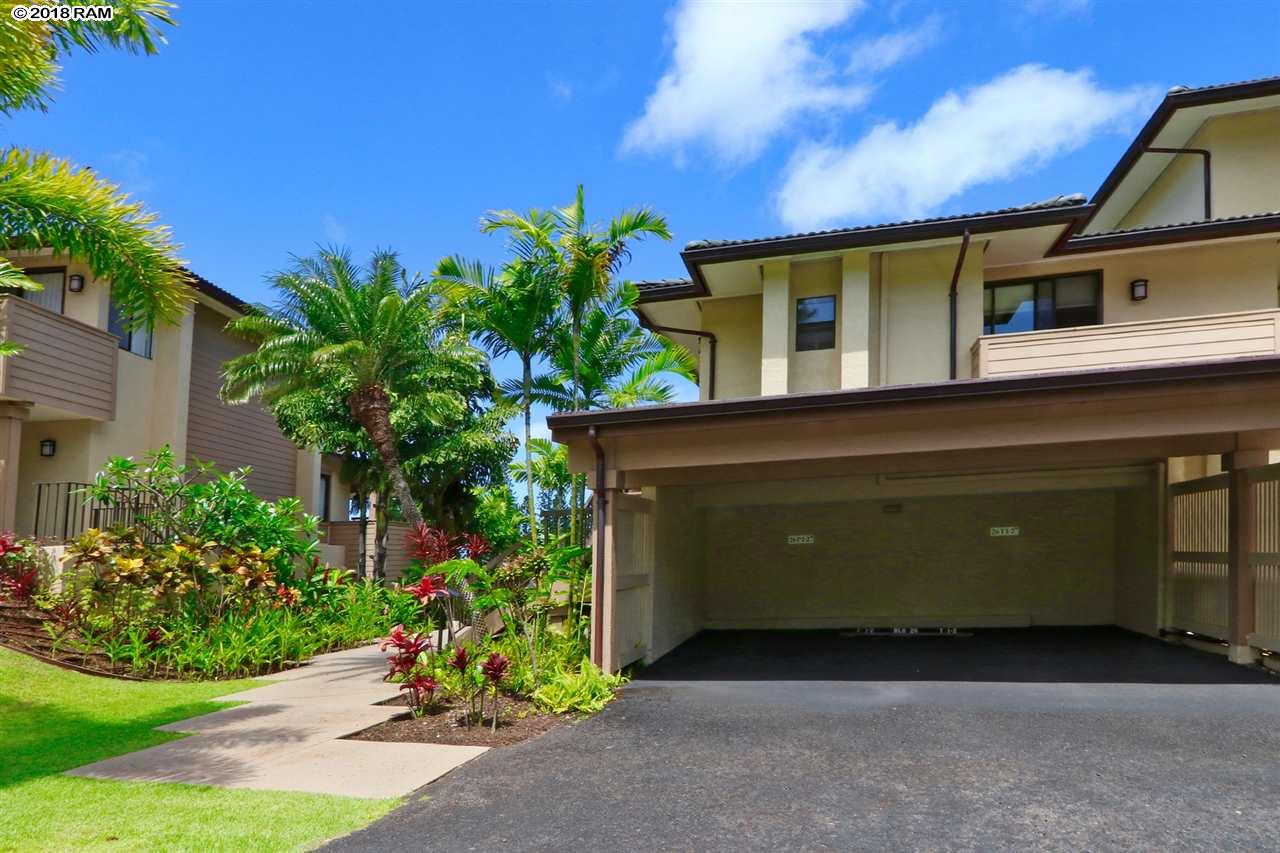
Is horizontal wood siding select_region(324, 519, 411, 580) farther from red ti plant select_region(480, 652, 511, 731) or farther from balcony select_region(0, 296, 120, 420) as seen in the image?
red ti plant select_region(480, 652, 511, 731)

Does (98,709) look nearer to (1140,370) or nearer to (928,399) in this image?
(928,399)

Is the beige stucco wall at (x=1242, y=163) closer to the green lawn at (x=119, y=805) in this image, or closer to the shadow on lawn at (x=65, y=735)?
the green lawn at (x=119, y=805)

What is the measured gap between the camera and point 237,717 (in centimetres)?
830

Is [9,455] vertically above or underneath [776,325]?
underneath

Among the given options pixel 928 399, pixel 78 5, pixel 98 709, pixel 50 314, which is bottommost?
pixel 98 709

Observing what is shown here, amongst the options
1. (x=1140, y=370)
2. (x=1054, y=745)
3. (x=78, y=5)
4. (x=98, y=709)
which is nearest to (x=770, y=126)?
(x=1140, y=370)

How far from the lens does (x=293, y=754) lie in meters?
6.80

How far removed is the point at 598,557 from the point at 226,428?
41.8 feet

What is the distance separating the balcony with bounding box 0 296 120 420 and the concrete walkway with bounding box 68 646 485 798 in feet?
24.0

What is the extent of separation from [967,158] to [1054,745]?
12.6m

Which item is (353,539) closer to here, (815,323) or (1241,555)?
(815,323)

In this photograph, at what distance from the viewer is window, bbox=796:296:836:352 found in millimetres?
14703

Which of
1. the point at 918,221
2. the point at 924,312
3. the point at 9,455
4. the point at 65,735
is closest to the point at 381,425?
the point at 9,455

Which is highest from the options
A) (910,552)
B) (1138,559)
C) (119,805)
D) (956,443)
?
(956,443)
